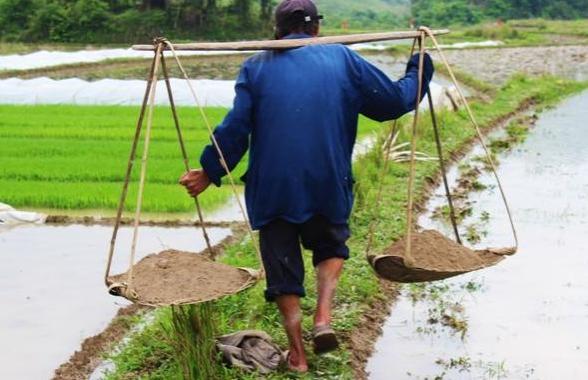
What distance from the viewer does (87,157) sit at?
8539 mm

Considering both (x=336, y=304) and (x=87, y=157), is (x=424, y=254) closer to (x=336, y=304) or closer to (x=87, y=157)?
(x=336, y=304)

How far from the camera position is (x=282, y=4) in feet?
10.5

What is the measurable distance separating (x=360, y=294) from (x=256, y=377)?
125 centimetres

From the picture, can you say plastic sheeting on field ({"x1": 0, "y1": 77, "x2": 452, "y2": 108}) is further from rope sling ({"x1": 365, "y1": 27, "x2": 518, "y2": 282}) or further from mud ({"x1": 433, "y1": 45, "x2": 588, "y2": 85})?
rope sling ({"x1": 365, "y1": 27, "x2": 518, "y2": 282})

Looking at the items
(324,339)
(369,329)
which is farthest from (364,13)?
(324,339)

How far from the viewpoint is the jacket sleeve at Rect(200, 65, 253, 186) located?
3.09m

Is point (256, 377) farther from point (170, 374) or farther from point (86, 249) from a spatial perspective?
point (86, 249)

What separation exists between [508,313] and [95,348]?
79.6 inches

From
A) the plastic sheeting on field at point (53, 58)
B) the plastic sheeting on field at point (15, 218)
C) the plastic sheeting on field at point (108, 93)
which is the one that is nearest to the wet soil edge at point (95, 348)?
the plastic sheeting on field at point (15, 218)

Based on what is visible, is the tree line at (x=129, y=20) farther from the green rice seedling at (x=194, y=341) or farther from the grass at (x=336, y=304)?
the green rice seedling at (x=194, y=341)

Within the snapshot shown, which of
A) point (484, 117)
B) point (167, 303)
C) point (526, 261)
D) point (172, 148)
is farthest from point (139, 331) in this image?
point (484, 117)

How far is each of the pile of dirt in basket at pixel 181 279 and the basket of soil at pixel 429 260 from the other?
0.52 metres

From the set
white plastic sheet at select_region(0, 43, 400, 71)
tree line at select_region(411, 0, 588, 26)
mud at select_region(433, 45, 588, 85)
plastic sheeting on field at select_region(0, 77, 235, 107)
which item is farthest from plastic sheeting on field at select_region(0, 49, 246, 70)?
tree line at select_region(411, 0, 588, 26)

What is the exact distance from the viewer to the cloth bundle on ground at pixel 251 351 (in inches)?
131
